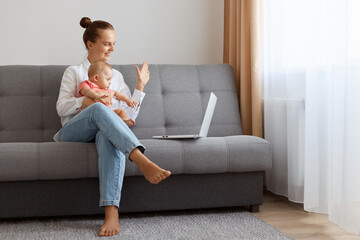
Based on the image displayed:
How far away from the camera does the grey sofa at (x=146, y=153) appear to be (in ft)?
7.34

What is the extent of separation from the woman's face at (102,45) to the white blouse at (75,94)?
85 millimetres

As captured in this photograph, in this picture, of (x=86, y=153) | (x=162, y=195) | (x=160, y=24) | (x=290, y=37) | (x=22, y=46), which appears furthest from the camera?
(x=160, y=24)

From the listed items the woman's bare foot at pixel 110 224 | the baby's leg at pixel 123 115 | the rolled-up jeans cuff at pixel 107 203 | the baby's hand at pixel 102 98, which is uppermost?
the baby's hand at pixel 102 98

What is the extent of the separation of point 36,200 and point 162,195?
628mm

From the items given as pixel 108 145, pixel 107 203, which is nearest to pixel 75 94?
pixel 108 145

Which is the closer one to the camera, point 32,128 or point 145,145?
point 145,145

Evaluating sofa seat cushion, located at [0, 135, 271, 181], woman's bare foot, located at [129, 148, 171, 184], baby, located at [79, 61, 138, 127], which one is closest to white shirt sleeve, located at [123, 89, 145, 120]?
baby, located at [79, 61, 138, 127]

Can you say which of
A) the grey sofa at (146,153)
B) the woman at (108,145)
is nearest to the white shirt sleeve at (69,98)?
the woman at (108,145)

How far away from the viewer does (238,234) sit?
209 centimetres

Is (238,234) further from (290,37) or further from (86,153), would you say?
(290,37)

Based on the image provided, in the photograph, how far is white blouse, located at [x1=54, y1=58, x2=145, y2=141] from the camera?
8.17ft

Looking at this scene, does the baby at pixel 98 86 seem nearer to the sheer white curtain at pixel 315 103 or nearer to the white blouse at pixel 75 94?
the white blouse at pixel 75 94

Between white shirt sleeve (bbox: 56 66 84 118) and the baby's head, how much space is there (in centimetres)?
12

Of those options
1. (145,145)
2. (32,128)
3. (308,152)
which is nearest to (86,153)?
(145,145)
